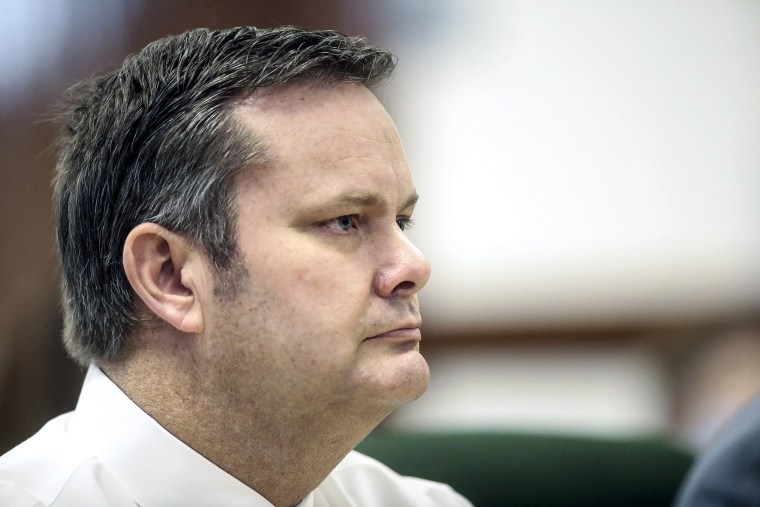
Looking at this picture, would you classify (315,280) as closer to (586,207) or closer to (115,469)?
(115,469)

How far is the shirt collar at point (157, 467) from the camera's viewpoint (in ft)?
3.87

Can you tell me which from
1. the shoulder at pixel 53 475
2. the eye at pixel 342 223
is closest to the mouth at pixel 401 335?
the eye at pixel 342 223

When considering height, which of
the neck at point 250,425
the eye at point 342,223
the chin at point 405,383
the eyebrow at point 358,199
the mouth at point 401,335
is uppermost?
the eyebrow at point 358,199

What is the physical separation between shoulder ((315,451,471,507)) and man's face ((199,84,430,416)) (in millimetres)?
354

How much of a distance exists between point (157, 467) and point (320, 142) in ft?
1.46

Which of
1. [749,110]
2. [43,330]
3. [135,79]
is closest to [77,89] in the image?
[135,79]

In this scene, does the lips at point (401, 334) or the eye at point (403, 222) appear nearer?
the lips at point (401, 334)

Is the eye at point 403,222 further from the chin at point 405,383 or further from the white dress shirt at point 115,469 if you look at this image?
the white dress shirt at point 115,469

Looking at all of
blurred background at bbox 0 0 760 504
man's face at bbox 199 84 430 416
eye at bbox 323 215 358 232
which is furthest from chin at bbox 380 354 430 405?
blurred background at bbox 0 0 760 504

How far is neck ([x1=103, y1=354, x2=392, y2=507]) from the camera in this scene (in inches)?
46.8

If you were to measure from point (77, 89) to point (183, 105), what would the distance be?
0.30 meters

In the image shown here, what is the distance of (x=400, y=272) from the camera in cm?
117

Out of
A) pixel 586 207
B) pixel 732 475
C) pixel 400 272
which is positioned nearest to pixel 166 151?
pixel 400 272

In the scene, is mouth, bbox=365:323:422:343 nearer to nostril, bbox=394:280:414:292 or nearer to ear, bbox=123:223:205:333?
nostril, bbox=394:280:414:292
